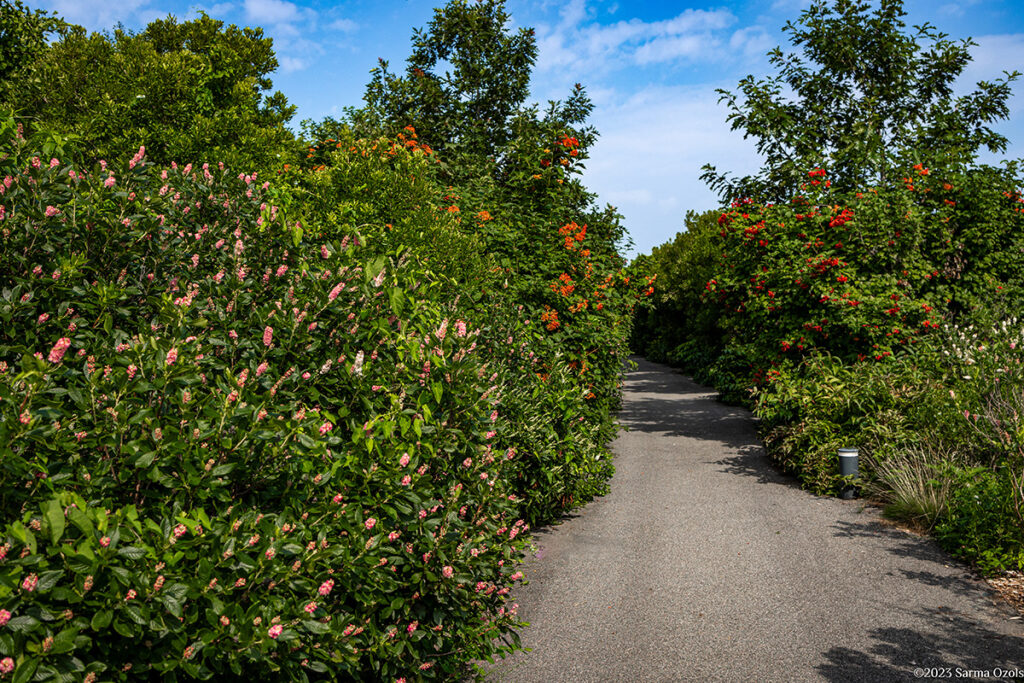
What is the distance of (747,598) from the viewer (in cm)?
577

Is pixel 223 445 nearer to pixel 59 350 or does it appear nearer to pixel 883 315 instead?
pixel 59 350

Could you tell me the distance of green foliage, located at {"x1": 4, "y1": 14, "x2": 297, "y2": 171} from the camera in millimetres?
11742

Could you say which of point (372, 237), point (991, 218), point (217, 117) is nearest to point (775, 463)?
point (991, 218)

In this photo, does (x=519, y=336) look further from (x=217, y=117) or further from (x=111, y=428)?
(x=217, y=117)

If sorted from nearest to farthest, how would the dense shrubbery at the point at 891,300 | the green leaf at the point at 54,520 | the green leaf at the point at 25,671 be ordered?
Result: the green leaf at the point at 25,671
the green leaf at the point at 54,520
the dense shrubbery at the point at 891,300

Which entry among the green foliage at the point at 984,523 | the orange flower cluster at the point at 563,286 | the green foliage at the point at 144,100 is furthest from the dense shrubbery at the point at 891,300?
the green foliage at the point at 144,100

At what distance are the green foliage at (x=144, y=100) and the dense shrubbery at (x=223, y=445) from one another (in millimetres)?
7173

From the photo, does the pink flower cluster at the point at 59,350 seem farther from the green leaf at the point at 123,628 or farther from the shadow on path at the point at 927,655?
the shadow on path at the point at 927,655

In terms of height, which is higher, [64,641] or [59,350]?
[59,350]

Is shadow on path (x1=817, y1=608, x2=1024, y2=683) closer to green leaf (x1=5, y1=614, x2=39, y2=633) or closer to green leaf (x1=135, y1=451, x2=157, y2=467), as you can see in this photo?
green leaf (x1=135, y1=451, x2=157, y2=467)

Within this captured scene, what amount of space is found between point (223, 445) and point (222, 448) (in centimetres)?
6

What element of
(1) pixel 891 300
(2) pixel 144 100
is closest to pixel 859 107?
(1) pixel 891 300

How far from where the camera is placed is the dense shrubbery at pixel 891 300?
7.35m

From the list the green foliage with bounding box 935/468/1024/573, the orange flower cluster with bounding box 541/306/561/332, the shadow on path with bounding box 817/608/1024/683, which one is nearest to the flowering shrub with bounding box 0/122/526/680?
the shadow on path with bounding box 817/608/1024/683
